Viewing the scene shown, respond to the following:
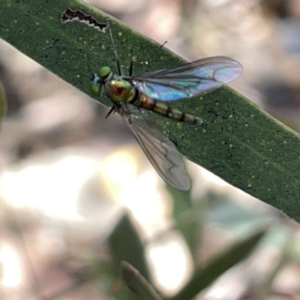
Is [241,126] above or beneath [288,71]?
beneath

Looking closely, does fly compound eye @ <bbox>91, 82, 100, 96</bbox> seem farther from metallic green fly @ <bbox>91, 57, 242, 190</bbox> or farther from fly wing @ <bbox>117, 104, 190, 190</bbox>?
fly wing @ <bbox>117, 104, 190, 190</bbox>

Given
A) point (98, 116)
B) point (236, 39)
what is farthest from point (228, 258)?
point (236, 39)

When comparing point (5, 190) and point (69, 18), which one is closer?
point (69, 18)

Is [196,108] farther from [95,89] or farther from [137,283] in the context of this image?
[137,283]

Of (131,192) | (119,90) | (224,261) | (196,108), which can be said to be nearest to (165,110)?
(196,108)

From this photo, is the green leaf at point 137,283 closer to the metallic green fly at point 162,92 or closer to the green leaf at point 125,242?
the metallic green fly at point 162,92

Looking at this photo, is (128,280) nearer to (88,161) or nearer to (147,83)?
(147,83)

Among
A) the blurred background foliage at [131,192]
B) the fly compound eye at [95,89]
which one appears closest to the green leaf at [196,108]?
the fly compound eye at [95,89]
